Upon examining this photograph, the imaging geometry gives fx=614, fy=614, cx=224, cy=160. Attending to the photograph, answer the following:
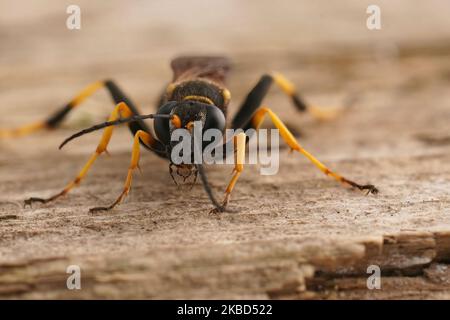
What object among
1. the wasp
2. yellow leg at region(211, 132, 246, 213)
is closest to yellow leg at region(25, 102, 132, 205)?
the wasp

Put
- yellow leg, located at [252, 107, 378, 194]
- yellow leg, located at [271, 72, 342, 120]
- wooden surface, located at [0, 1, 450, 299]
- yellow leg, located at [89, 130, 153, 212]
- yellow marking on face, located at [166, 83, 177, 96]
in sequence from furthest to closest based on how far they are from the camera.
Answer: yellow leg, located at [271, 72, 342, 120]
yellow marking on face, located at [166, 83, 177, 96]
yellow leg, located at [252, 107, 378, 194]
yellow leg, located at [89, 130, 153, 212]
wooden surface, located at [0, 1, 450, 299]

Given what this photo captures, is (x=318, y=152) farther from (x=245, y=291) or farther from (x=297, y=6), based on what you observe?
(x=297, y=6)

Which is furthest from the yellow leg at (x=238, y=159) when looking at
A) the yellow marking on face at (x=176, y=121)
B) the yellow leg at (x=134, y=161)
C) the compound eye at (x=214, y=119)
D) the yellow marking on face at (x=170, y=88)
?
the yellow marking on face at (x=170, y=88)

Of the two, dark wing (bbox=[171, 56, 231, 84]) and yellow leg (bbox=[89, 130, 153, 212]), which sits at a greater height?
dark wing (bbox=[171, 56, 231, 84])

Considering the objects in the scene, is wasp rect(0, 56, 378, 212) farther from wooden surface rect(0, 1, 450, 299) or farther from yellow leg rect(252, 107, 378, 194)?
wooden surface rect(0, 1, 450, 299)

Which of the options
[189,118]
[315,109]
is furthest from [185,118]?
[315,109]

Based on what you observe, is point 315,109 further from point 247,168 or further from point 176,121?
point 176,121

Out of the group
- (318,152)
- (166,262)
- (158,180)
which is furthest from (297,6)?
(166,262)
